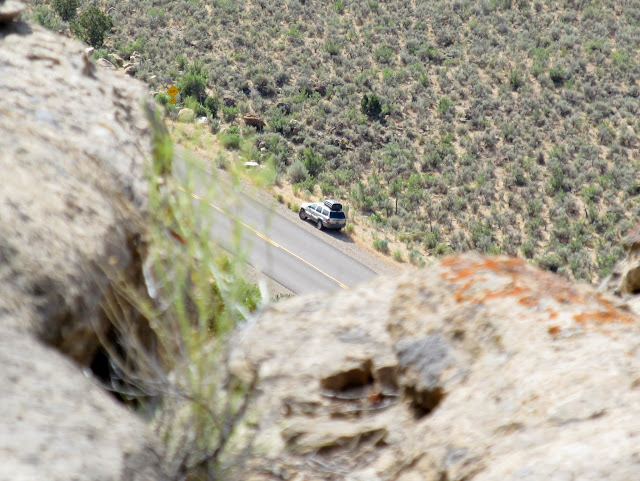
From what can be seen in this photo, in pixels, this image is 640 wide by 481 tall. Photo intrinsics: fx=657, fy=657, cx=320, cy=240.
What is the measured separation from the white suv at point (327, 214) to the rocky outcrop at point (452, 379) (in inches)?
898

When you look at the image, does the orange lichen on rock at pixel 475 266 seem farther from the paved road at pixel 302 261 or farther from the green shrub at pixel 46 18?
the green shrub at pixel 46 18

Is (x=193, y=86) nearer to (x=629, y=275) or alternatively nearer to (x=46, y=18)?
(x=46, y=18)

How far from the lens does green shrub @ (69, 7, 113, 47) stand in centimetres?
4088

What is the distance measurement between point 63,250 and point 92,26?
41251 millimetres

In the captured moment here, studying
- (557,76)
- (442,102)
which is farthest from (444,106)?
(557,76)

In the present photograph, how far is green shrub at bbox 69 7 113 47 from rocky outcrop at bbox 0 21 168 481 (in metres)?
38.0

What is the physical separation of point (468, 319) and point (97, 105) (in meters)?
3.65

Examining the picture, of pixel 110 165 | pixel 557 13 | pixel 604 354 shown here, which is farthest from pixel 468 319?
pixel 557 13

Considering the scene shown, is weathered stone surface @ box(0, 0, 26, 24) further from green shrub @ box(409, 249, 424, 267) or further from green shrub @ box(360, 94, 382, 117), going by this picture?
green shrub @ box(360, 94, 382, 117)

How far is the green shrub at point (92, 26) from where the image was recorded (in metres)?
40.9

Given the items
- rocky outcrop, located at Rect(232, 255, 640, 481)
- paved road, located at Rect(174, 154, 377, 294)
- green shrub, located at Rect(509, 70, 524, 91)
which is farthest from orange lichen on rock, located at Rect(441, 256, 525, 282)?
green shrub, located at Rect(509, 70, 524, 91)

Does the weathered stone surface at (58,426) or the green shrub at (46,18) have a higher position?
the weathered stone surface at (58,426)

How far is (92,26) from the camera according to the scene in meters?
41.0

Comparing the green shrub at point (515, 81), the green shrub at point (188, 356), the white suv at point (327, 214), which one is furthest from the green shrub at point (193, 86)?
the green shrub at point (188, 356)
